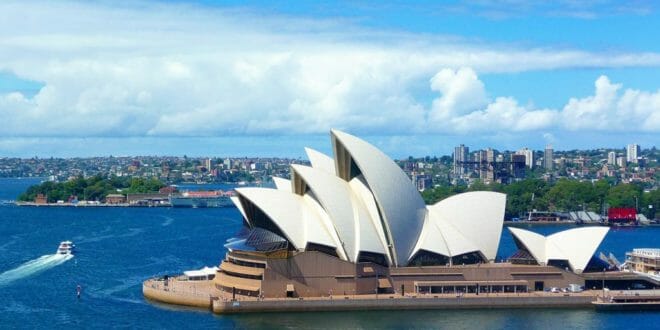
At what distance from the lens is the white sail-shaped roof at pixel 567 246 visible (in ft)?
176

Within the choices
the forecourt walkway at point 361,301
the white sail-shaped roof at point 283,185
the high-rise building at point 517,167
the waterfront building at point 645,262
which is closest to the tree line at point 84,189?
the high-rise building at point 517,167

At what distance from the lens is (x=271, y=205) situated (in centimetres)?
5119

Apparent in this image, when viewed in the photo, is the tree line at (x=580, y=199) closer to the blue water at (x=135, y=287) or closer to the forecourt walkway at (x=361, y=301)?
the blue water at (x=135, y=287)

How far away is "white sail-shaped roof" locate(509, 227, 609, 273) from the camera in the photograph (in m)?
53.7

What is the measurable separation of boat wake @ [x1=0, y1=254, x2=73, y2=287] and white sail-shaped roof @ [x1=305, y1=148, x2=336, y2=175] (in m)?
17.5

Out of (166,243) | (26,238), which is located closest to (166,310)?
(166,243)

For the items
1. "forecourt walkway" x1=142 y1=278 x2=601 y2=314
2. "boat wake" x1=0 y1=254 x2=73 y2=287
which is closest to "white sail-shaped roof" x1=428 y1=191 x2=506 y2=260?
"forecourt walkway" x1=142 y1=278 x2=601 y2=314

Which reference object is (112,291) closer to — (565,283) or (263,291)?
(263,291)

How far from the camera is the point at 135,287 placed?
55.7 meters

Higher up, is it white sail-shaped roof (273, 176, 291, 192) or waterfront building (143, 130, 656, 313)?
white sail-shaped roof (273, 176, 291, 192)

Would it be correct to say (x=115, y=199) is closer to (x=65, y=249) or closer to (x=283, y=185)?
(x=65, y=249)

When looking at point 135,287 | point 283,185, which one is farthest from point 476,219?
point 135,287

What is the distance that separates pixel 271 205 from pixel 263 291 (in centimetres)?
420

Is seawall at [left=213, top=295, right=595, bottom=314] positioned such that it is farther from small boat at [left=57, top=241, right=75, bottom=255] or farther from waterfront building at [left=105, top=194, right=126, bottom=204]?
waterfront building at [left=105, top=194, right=126, bottom=204]
